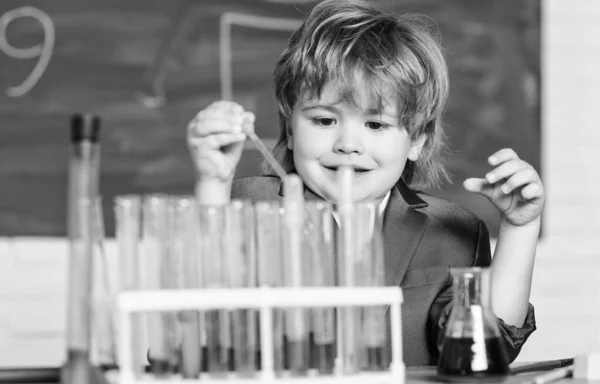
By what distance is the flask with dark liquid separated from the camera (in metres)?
0.88

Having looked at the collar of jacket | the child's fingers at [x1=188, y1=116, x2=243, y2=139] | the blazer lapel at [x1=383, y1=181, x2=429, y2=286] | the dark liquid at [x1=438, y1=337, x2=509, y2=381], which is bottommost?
the dark liquid at [x1=438, y1=337, x2=509, y2=381]

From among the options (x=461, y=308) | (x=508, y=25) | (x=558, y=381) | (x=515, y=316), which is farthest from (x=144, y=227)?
(x=508, y=25)

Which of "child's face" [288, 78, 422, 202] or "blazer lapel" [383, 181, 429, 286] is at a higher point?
"child's face" [288, 78, 422, 202]

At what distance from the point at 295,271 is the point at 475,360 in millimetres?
206

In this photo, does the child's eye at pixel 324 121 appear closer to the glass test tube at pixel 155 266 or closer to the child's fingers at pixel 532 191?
the child's fingers at pixel 532 191

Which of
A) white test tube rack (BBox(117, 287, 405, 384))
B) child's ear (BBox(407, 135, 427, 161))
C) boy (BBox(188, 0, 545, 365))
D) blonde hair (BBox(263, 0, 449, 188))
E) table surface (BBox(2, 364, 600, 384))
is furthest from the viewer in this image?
child's ear (BBox(407, 135, 427, 161))

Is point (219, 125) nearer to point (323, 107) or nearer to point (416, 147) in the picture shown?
point (323, 107)

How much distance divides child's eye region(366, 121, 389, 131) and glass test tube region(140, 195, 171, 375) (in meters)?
0.52

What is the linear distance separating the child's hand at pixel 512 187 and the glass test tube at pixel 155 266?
1.36 ft

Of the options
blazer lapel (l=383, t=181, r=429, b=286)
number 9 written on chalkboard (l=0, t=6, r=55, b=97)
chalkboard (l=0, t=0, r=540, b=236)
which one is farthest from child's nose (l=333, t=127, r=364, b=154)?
number 9 written on chalkboard (l=0, t=6, r=55, b=97)

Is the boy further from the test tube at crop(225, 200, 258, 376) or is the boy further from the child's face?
the test tube at crop(225, 200, 258, 376)

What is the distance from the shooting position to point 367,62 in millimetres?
1283

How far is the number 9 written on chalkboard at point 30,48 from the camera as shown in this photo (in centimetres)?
211

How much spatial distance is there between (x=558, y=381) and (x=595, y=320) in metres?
1.91
